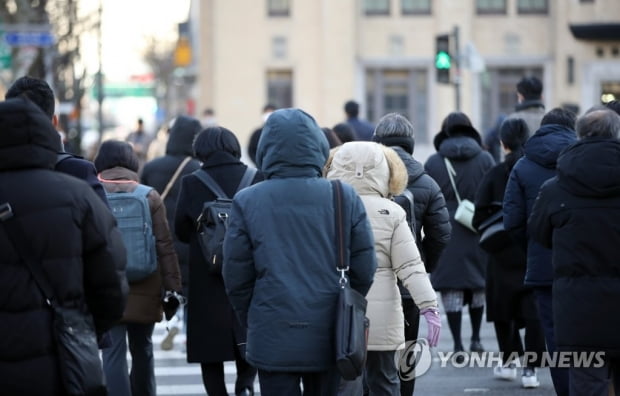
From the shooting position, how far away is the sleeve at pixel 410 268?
24.8ft

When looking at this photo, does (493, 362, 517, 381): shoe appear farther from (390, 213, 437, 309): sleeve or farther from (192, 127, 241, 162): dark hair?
(390, 213, 437, 309): sleeve

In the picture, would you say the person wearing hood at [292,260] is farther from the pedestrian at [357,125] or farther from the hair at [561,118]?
the pedestrian at [357,125]

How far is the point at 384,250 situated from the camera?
7656mm

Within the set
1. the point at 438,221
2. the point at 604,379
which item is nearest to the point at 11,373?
the point at 604,379

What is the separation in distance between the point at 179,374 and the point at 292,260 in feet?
20.6

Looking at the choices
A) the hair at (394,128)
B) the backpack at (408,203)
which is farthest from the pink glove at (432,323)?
the hair at (394,128)

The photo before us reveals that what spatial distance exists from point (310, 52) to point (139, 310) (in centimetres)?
3018

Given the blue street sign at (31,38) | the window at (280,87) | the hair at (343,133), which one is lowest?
the hair at (343,133)

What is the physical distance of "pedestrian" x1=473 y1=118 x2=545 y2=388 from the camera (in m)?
10.8

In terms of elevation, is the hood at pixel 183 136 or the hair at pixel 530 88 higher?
the hair at pixel 530 88

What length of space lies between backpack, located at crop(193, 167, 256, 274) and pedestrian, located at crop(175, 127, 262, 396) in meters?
0.09

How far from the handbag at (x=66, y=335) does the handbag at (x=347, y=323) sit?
1189mm

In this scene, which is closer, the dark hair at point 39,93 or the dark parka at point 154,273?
the dark hair at point 39,93

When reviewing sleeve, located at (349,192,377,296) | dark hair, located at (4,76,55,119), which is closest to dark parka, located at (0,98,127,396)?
sleeve, located at (349,192,377,296)
